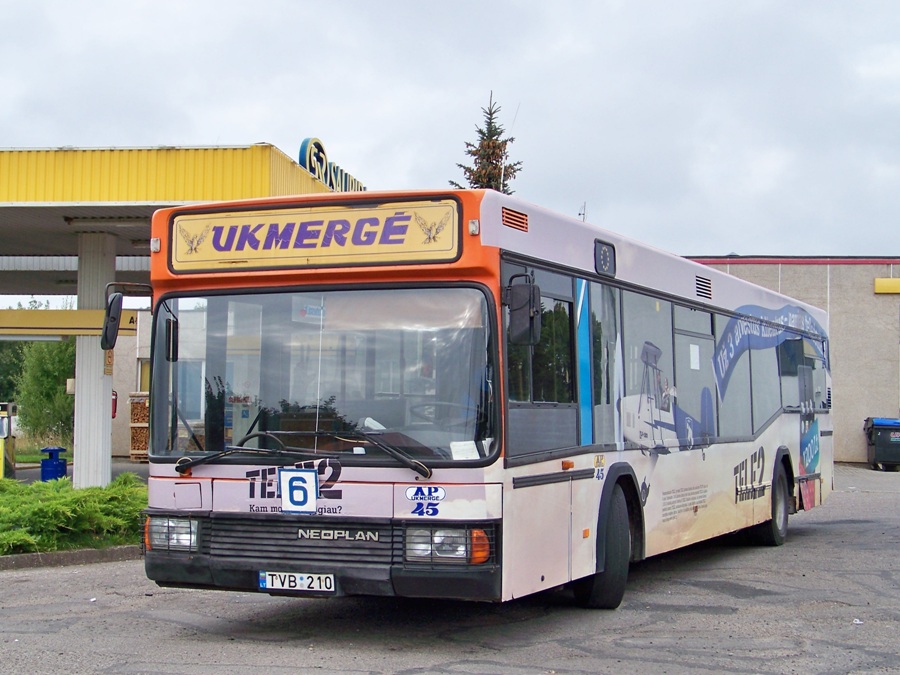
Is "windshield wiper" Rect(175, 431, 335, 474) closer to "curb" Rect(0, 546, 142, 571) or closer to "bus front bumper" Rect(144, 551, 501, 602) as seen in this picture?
"bus front bumper" Rect(144, 551, 501, 602)

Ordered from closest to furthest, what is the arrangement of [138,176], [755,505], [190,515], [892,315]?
[190,515], [755,505], [138,176], [892,315]

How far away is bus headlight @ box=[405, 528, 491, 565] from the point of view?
23.4 ft

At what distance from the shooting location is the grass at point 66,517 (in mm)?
12461

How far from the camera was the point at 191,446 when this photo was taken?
7.89 meters

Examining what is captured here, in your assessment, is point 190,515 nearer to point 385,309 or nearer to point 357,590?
point 357,590

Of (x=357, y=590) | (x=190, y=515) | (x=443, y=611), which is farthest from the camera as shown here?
(x=443, y=611)

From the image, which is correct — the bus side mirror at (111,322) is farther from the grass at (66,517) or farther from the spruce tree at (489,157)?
the spruce tree at (489,157)

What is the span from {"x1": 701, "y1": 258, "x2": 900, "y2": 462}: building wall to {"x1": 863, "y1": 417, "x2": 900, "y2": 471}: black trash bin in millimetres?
1105

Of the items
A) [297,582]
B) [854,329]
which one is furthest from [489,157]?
[297,582]

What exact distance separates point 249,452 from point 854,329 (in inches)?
1145

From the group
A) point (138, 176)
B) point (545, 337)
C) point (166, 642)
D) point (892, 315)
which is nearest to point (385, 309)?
point (545, 337)

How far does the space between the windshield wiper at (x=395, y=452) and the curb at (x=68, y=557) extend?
601cm

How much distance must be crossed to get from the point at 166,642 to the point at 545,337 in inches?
131

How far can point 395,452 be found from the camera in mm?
7250
